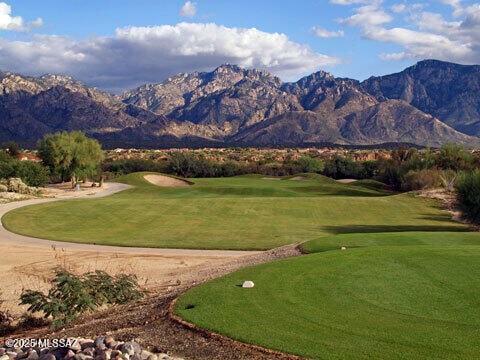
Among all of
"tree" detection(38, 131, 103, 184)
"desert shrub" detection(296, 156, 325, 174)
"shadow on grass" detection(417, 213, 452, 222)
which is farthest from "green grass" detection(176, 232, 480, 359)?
"desert shrub" detection(296, 156, 325, 174)

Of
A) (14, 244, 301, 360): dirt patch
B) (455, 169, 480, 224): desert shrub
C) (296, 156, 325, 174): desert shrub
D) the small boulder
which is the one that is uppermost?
the small boulder

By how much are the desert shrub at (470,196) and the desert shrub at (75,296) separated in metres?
29.0

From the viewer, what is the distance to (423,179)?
70625mm

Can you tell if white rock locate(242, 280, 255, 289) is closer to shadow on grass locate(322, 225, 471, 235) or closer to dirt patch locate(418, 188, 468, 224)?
shadow on grass locate(322, 225, 471, 235)

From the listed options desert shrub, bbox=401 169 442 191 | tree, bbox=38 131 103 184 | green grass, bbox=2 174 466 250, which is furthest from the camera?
tree, bbox=38 131 103 184

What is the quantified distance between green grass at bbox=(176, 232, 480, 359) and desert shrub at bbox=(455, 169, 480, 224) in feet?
68.1

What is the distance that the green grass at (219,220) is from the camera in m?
34.9

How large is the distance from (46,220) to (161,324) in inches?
1292

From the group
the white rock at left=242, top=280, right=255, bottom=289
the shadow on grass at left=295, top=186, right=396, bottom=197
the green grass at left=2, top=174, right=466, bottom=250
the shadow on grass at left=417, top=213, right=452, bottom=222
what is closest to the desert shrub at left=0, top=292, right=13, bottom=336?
the white rock at left=242, top=280, right=255, bottom=289

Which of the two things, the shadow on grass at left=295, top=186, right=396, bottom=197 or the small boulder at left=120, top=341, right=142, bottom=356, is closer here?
the small boulder at left=120, top=341, right=142, bottom=356

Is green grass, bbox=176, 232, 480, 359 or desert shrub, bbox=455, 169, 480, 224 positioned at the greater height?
green grass, bbox=176, 232, 480, 359

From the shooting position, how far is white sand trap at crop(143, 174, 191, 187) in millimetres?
83731

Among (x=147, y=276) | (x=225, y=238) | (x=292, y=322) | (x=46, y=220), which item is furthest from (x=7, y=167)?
(x=292, y=322)

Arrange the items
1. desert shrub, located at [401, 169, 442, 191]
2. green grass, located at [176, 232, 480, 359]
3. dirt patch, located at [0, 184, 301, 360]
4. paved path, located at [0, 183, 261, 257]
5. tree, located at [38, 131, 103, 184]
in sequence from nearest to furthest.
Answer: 1. green grass, located at [176, 232, 480, 359]
2. dirt patch, located at [0, 184, 301, 360]
3. paved path, located at [0, 183, 261, 257]
4. desert shrub, located at [401, 169, 442, 191]
5. tree, located at [38, 131, 103, 184]
